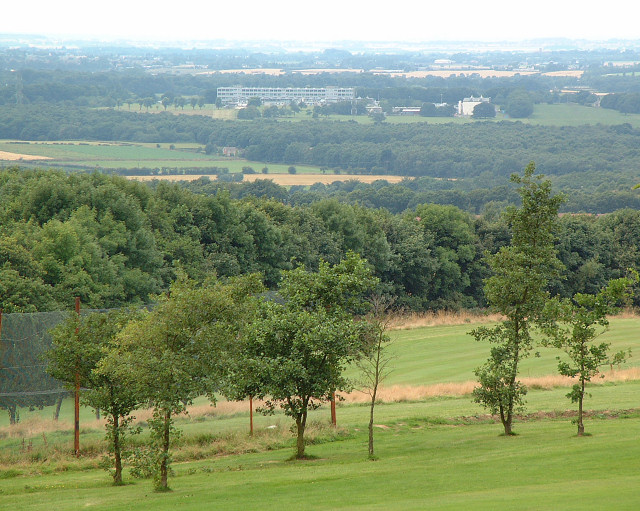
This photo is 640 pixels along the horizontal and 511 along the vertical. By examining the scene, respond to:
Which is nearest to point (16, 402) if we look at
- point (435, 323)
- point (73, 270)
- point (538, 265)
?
point (538, 265)

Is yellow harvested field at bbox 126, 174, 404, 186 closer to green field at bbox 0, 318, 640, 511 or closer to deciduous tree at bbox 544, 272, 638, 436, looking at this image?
green field at bbox 0, 318, 640, 511

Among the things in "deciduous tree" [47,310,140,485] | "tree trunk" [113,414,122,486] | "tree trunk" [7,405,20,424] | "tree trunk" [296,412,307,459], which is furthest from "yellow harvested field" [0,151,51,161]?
"tree trunk" [113,414,122,486]

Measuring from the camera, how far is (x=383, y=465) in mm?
19984

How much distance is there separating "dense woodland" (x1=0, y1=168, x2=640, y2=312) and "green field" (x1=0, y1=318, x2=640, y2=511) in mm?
15638

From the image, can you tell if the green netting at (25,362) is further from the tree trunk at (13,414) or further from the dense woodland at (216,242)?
the dense woodland at (216,242)

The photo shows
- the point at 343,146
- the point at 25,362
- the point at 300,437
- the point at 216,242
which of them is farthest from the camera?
the point at 343,146

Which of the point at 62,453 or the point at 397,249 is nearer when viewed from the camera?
the point at 62,453

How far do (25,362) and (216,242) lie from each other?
1436 inches

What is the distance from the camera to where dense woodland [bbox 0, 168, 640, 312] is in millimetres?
43062

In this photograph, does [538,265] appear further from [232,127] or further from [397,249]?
[232,127]

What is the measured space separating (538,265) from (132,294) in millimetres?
30235

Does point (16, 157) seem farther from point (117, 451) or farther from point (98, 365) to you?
point (98, 365)

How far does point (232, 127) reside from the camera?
194 meters

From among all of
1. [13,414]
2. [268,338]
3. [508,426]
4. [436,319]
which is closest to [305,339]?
[268,338]
